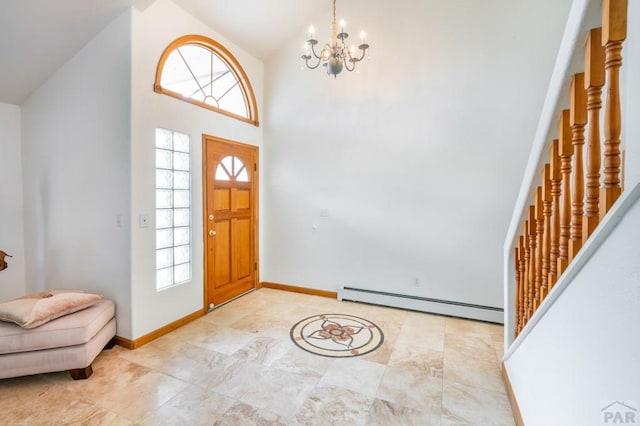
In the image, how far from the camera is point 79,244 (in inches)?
115

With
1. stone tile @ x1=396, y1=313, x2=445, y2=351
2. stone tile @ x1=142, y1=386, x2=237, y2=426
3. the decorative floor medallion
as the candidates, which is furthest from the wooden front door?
stone tile @ x1=396, y1=313, x2=445, y2=351

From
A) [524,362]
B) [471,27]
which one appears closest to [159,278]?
[524,362]

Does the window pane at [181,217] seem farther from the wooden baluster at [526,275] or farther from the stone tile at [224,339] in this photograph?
the wooden baluster at [526,275]

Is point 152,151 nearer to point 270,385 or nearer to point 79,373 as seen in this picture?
point 79,373

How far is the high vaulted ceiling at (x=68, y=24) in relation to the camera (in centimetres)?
235

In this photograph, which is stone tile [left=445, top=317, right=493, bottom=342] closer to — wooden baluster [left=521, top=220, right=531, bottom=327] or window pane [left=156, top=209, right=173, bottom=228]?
wooden baluster [left=521, top=220, right=531, bottom=327]

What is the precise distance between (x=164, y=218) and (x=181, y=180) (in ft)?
1.44

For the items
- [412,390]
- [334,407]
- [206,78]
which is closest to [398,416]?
[412,390]

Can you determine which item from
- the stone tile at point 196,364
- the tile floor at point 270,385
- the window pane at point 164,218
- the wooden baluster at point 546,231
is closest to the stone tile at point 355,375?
the tile floor at point 270,385

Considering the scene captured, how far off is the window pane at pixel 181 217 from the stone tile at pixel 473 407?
9.21ft

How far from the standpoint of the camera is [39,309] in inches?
86.1

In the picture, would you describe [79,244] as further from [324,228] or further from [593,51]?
[593,51]

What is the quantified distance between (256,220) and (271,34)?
8.11 ft

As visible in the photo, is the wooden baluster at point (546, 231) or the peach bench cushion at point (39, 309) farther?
the peach bench cushion at point (39, 309)
